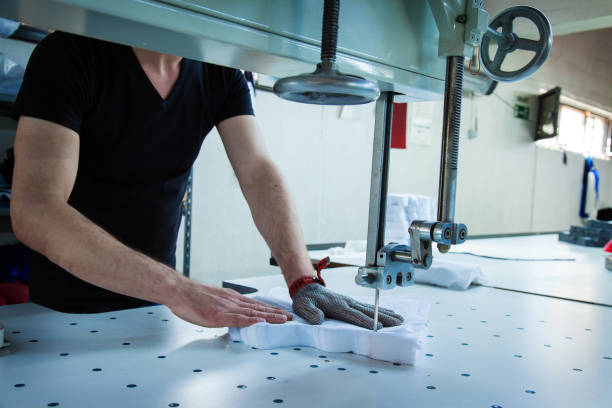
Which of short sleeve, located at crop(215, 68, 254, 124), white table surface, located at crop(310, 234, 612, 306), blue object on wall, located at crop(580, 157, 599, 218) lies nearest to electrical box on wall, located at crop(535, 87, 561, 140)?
blue object on wall, located at crop(580, 157, 599, 218)

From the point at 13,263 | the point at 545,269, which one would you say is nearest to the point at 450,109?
the point at 545,269

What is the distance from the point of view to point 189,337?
0.88 m

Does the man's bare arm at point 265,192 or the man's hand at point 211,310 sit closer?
the man's hand at point 211,310

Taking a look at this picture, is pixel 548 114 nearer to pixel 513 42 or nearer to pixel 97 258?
pixel 513 42

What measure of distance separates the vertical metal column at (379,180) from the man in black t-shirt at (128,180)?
147mm

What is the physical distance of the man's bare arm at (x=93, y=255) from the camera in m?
0.86

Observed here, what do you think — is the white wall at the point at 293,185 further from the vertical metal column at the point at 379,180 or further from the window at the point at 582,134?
the window at the point at 582,134

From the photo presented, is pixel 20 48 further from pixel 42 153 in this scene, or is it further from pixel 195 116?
pixel 42 153

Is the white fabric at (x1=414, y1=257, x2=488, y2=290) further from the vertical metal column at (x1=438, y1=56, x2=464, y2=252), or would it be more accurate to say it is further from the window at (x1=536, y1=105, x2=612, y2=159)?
the window at (x1=536, y1=105, x2=612, y2=159)

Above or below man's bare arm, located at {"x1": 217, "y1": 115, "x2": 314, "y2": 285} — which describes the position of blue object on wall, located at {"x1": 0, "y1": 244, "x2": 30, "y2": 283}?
below

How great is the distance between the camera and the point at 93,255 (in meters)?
0.86

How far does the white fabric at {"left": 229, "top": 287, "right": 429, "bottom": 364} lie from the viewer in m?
Result: 0.80

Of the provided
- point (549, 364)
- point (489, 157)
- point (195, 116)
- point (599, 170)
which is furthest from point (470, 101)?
point (549, 364)

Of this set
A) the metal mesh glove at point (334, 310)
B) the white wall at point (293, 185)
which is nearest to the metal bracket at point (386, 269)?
the metal mesh glove at point (334, 310)
